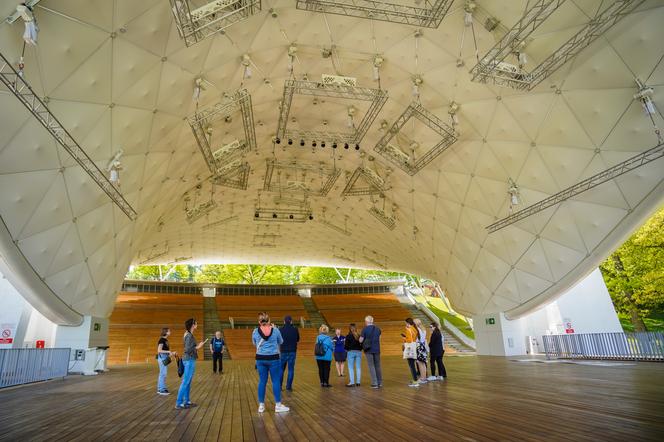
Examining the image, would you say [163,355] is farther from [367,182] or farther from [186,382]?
[367,182]

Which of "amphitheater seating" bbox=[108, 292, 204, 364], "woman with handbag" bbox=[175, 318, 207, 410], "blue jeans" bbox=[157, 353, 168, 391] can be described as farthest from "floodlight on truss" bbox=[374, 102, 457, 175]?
"amphitheater seating" bbox=[108, 292, 204, 364]

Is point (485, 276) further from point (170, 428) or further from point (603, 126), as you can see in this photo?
point (170, 428)

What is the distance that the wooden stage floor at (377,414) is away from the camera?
5234 millimetres

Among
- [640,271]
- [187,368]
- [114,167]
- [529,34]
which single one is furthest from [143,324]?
[640,271]

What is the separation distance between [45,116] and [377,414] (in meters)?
11.6

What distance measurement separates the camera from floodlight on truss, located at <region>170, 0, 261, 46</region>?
10922 millimetres

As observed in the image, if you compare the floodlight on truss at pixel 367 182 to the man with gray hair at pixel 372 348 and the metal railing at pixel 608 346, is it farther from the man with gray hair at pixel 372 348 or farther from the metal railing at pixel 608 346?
the man with gray hair at pixel 372 348

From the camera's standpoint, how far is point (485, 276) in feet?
76.9

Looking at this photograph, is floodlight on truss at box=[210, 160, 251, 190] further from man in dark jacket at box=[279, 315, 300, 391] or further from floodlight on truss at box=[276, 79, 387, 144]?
man in dark jacket at box=[279, 315, 300, 391]

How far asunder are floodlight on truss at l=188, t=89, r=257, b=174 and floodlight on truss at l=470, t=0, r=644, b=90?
384 inches

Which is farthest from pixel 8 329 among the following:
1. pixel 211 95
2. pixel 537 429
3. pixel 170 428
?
pixel 537 429

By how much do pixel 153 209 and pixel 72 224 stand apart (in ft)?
22.6

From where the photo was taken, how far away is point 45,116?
10.5 metres

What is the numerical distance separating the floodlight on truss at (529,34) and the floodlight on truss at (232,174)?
13372 millimetres
